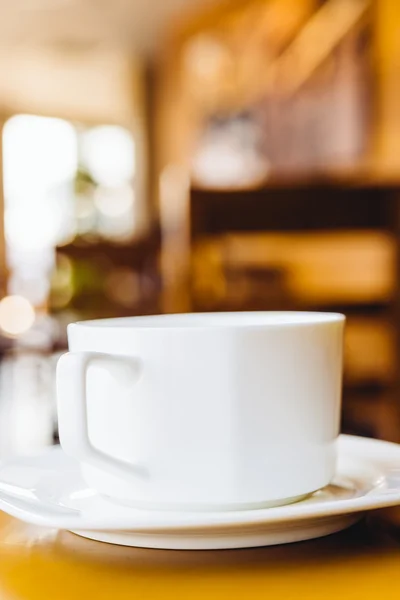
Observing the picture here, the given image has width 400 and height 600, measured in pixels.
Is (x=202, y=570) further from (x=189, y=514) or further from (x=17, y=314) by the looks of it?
(x=17, y=314)

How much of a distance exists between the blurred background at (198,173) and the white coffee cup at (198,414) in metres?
0.22

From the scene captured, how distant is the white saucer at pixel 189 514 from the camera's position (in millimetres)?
265

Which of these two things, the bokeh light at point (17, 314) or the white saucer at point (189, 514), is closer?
the white saucer at point (189, 514)

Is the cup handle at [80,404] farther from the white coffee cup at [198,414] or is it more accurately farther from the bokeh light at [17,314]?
the bokeh light at [17,314]

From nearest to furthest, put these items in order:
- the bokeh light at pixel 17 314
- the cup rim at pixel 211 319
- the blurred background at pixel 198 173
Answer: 1. the cup rim at pixel 211 319
2. the blurred background at pixel 198 173
3. the bokeh light at pixel 17 314

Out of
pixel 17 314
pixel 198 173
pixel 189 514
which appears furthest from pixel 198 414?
pixel 17 314

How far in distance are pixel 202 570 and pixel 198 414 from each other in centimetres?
5

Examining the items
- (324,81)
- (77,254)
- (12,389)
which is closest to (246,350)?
(12,389)

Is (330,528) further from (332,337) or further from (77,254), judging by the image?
(77,254)

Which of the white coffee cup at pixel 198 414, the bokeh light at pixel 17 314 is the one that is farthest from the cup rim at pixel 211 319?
the bokeh light at pixel 17 314

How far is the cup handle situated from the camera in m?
0.29

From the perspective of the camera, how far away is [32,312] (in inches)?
200

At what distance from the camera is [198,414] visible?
11.5 inches

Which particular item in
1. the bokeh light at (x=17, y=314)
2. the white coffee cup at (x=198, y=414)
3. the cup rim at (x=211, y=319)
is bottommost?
the bokeh light at (x=17, y=314)
